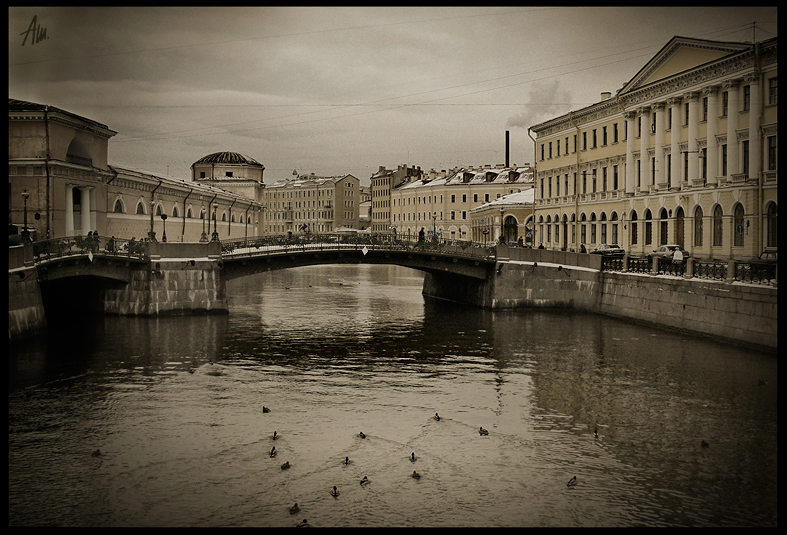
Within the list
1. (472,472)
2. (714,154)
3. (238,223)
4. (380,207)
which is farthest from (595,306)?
(380,207)

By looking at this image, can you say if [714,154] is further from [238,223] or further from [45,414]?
[238,223]

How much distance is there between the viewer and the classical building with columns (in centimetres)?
3116

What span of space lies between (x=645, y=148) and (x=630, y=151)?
177cm

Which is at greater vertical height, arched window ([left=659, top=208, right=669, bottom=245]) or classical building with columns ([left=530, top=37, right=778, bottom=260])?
classical building with columns ([left=530, top=37, right=778, bottom=260])

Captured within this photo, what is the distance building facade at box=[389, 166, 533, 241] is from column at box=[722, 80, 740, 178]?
2153 inches

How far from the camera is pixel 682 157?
37.9 metres

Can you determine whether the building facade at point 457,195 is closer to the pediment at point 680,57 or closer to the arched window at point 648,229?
the arched window at point 648,229

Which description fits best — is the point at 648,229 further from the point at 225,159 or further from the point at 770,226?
the point at 225,159

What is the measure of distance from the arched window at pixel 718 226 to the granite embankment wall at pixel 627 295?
15.7 ft

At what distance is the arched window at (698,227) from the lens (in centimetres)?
3619

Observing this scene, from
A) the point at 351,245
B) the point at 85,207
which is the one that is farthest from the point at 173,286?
the point at 351,245

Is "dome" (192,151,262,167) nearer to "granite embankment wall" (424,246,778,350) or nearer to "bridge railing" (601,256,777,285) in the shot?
"granite embankment wall" (424,246,778,350)

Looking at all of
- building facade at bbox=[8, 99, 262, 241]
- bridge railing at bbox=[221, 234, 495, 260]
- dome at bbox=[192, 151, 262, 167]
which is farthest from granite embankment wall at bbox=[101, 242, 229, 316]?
dome at bbox=[192, 151, 262, 167]

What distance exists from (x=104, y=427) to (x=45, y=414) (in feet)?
6.42
